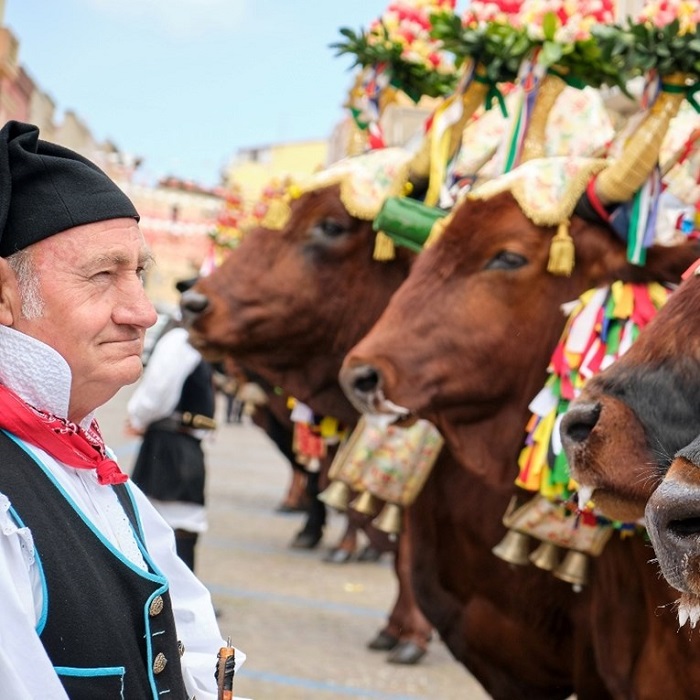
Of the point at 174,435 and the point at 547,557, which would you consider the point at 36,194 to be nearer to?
the point at 547,557

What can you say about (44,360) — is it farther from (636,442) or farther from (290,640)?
(290,640)

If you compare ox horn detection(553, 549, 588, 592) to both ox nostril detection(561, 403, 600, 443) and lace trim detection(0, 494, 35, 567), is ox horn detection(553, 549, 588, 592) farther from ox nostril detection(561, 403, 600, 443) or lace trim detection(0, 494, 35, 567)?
lace trim detection(0, 494, 35, 567)

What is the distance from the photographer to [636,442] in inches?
97.5

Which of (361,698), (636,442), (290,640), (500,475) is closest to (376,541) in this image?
(361,698)

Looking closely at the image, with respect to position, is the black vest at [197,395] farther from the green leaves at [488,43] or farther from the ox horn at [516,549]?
the ox horn at [516,549]

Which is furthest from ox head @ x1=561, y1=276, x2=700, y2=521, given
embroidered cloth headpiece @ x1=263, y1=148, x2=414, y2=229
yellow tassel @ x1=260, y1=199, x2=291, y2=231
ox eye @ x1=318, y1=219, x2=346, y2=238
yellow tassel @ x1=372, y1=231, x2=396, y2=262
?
yellow tassel @ x1=260, y1=199, x2=291, y2=231

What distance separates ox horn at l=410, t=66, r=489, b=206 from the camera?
454 centimetres

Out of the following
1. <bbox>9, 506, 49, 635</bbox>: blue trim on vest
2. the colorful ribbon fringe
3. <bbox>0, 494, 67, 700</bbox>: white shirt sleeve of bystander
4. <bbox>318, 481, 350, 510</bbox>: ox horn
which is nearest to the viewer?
<bbox>0, 494, 67, 700</bbox>: white shirt sleeve of bystander

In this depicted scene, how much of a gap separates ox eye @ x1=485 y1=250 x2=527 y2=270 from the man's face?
190cm

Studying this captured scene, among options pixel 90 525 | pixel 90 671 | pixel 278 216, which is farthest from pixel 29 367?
pixel 278 216

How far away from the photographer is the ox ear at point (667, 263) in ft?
11.5

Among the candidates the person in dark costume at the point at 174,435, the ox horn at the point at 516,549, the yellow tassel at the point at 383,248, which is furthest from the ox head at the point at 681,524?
the person in dark costume at the point at 174,435

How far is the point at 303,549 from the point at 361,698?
412cm

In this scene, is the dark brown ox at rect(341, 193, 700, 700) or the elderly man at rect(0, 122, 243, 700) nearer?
the elderly man at rect(0, 122, 243, 700)
